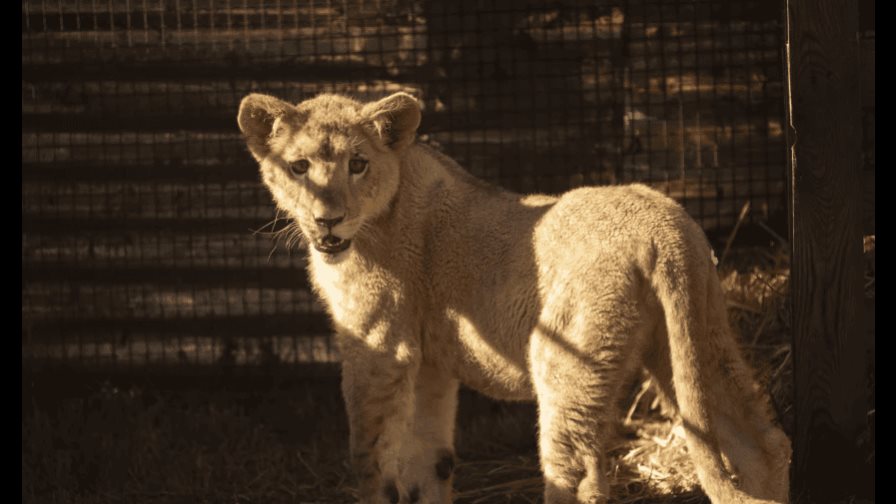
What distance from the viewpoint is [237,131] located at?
8516mm

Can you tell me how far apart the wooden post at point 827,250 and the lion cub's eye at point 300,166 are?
90.3 inches

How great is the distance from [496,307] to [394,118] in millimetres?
1039

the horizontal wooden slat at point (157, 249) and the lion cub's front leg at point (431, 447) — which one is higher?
the horizontal wooden slat at point (157, 249)

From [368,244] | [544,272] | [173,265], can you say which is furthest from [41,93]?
[544,272]

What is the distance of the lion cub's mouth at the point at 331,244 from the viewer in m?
5.69

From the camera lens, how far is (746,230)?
8.37 meters

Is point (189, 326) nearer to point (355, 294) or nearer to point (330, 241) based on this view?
point (355, 294)

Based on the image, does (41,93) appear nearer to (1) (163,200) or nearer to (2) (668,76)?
(1) (163,200)

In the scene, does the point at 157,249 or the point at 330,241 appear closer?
the point at 330,241

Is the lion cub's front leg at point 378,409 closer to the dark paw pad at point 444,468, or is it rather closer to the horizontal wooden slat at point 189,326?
the dark paw pad at point 444,468

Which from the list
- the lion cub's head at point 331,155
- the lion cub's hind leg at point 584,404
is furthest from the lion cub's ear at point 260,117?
the lion cub's hind leg at point 584,404

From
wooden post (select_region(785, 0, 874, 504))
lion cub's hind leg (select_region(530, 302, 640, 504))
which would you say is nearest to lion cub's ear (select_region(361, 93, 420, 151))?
lion cub's hind leg (select_region(530, 302, 640, 504))

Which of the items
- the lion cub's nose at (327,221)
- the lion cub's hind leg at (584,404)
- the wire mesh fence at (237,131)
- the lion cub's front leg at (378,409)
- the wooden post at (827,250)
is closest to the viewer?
the lion cub's hind leg at (584,404)

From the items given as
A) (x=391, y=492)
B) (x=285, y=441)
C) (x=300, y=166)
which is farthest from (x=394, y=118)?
(x=285, y=441)
